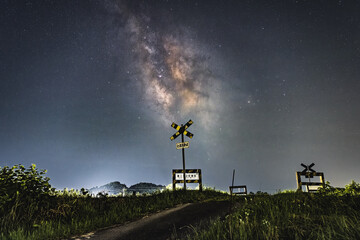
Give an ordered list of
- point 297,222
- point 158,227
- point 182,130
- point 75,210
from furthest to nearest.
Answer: point 182,130, point 75,210, point 158,227, point 297,222

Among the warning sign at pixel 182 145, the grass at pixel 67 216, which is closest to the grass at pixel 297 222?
the grass at pixel 67 216

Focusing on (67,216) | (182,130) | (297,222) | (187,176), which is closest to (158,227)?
(67,216)

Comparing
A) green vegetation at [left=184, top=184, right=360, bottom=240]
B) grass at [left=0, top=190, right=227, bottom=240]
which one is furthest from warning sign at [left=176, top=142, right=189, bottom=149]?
green vegetation at [left=184, top=184, right=360, bottom=240]

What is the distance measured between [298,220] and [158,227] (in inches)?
128

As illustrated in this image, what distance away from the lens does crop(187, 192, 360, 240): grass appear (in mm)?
3688

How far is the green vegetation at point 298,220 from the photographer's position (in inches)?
147

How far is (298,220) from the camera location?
184 inches

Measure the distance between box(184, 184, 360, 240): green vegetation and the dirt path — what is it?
0.72 m

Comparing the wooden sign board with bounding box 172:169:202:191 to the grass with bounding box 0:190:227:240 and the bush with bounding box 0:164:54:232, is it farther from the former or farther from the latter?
the bush with bounding box 0:164:54:232

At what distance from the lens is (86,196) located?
9.12 meters

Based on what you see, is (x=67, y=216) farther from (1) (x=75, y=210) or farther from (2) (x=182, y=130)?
(2) (x=182, y=130)

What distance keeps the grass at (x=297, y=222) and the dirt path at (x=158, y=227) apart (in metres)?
0.74

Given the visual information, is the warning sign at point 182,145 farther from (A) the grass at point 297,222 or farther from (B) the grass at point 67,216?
(A) the grass at point 297,222

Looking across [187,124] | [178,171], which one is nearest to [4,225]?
[178,171]
